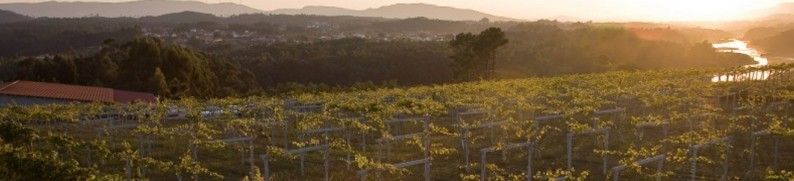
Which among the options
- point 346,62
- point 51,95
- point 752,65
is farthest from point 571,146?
point 346,62

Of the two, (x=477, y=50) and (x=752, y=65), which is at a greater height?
(x=477, y=50)

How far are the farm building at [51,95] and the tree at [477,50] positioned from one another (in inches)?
934

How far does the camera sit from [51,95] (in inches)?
1583

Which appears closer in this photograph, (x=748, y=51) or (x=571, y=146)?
(x=571, y=146)

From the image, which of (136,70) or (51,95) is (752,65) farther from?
(51,95)

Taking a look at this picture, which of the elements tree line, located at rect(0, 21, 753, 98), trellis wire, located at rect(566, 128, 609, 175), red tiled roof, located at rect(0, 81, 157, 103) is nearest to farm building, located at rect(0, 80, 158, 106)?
red tiled roof, located at rect(0, 81, 157, 103)

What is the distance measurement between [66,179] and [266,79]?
6548 centimetres

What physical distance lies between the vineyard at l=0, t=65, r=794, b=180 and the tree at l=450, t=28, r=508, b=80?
74.0 ft

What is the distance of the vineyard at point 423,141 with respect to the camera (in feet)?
44.5

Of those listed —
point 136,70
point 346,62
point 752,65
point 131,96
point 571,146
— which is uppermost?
point 571,146

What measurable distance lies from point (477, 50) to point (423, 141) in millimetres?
35890

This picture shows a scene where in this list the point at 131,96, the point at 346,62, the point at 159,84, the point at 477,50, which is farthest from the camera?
the point at 346,62

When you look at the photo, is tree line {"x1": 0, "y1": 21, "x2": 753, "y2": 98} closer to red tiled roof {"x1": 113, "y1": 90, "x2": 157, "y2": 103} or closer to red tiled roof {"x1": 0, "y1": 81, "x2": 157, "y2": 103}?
red tiled roof {"x1": 113, "y1": 90, "x2": 157, "y2": 103}

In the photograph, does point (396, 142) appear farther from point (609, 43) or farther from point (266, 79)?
point (609, 43)
